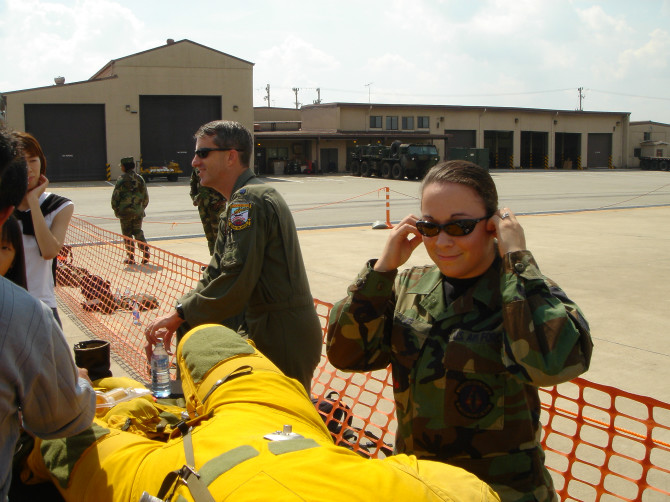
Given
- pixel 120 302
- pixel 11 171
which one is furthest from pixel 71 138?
pixel 11 171

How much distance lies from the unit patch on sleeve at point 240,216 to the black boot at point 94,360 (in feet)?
3.68

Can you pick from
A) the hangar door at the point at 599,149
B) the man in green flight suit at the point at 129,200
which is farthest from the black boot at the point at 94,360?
the hangar door at the point at 599,149

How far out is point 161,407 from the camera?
8.16ft

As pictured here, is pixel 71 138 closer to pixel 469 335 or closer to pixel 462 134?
pixel 462 134

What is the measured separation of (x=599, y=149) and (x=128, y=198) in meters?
58.2

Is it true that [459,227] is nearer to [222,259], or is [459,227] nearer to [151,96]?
[222,259]

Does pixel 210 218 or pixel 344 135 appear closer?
pixel 210 218

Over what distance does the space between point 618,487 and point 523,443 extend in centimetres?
198

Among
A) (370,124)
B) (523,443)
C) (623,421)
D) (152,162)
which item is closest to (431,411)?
(523,443)

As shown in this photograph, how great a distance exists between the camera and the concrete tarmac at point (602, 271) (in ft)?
17.4

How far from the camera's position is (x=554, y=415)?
3637 millimetres

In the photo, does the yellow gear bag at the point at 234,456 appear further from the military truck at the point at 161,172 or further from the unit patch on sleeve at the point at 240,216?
the military truck at the point at 161,172

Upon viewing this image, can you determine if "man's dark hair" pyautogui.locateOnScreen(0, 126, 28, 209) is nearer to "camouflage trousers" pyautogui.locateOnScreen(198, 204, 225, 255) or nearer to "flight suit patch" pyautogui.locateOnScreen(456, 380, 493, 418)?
"flight suit patch" pyautogui.locateOnScreen(456, 380, 493, 418)

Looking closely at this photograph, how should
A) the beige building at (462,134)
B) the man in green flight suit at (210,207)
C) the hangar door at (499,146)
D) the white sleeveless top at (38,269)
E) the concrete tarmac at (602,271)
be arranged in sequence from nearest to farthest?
the white sleeveless top at (38,269)
the concrete tarmac at (602,271)
the man in green flight suit at (210,207)
the beige building at (462,134)
the hangar door at (499,146)
